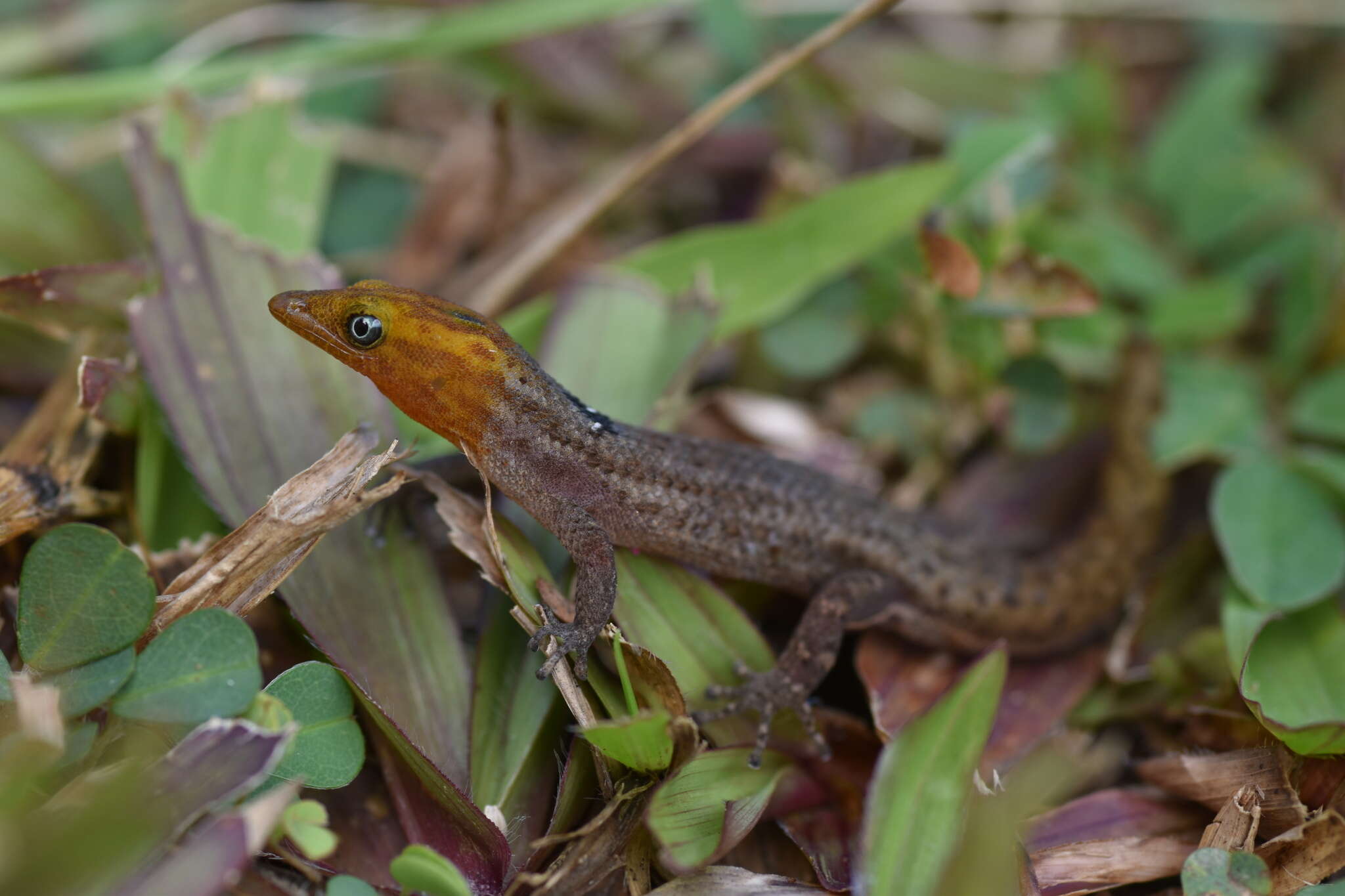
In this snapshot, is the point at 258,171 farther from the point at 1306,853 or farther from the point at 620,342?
the point at 1306,853

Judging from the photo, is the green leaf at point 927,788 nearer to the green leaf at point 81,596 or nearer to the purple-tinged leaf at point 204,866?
the purple-tinged leaf at point 204,866

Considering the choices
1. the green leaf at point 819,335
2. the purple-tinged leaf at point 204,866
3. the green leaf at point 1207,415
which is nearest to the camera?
the purple-tinged leaf at point 204,866

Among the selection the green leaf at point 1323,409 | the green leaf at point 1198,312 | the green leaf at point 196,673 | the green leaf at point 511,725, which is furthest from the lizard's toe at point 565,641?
the green leaf at point 1323,409

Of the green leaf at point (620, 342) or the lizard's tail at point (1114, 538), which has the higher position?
the green leaf at point (620, 342)

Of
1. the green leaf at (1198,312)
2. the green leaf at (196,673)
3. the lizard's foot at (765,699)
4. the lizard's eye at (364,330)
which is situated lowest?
the green leaf at (1198,312)

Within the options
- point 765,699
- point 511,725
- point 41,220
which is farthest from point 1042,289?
point 41,220

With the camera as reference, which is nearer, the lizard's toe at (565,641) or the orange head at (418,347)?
the lizard's toe at (565,641)

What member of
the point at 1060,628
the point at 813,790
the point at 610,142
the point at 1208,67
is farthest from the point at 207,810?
the point at 1208,67
